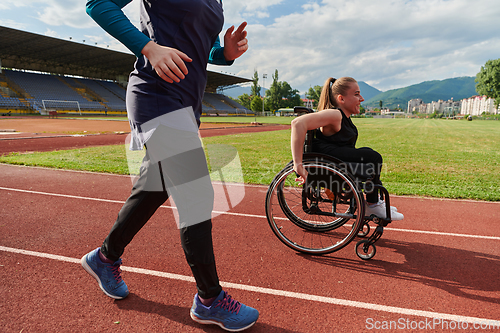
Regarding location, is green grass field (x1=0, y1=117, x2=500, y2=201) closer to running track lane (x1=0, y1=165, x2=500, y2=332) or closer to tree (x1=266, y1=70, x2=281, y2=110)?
running track lane (x1=0, y1=165, x2=500, y2=332)

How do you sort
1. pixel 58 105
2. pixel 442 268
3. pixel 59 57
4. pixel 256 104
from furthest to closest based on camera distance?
1. pixel 256 104
2. pixel 59 57
3. pixel 58 105
4. pixel 442 268

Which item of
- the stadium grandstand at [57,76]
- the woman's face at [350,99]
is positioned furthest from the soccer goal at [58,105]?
the woman's face at [350,99]

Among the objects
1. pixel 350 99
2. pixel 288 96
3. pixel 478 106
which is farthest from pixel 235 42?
pixel 478 106

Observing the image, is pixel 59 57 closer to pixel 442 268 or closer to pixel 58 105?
pixel 58 105

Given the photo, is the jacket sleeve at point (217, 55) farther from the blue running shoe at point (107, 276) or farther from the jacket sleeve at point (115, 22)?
the blue running shoe at point (107, 276)

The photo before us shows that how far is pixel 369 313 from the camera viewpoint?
72.8 inches

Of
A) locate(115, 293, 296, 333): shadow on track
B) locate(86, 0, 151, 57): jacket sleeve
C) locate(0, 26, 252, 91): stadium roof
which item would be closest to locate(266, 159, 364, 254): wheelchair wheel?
locate(115, 293, 296, 333): shadow on track

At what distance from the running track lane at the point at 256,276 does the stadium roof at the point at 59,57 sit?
41698mm

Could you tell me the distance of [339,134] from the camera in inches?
103

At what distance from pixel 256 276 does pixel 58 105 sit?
4844 cm

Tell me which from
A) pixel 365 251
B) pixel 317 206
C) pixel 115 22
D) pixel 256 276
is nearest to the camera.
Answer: pixel 115 22

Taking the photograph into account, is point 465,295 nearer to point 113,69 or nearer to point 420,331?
point 420,331

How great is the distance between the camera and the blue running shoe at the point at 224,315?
1.65 m

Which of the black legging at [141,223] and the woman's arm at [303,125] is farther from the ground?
the woman's arm at [303,125]
